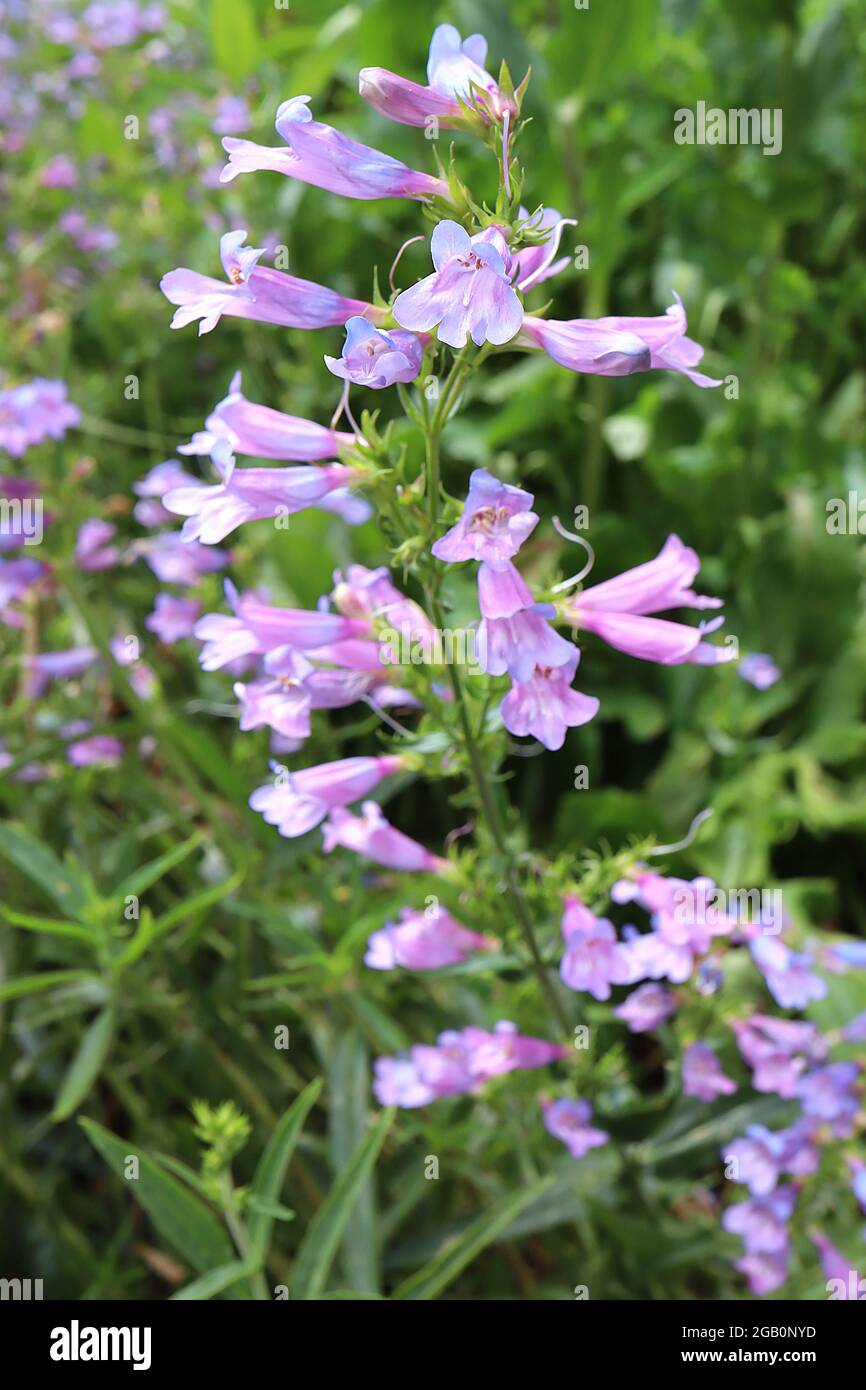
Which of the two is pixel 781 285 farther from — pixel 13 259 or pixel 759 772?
pixel 13 259

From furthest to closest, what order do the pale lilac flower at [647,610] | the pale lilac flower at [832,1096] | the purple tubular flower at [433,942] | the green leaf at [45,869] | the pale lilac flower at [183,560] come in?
the pale lilac flower at [183,560] < the green leaf at [45,869] < the pale lilac flower at [832,1096] < the purple tubular flower at [433,942] < the pale lilac flower at [647,610]

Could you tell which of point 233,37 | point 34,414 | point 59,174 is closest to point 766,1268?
point 34,414

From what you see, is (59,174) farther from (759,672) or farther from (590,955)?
(590,955)

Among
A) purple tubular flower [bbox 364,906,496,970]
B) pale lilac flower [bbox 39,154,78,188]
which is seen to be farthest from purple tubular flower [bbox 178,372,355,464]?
pale lilac flower [bbox 39,154,78,188]

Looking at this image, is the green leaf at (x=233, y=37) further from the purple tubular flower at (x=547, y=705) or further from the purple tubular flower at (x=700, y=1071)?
the purple tubular flower at (x=700, y=1071)

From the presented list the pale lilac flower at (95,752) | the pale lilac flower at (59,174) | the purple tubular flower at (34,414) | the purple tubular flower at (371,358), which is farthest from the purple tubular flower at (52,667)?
the pale lilac flower at (59,174)

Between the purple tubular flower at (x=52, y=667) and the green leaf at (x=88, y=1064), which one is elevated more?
the purple tubular flower at (x=52, y=667)

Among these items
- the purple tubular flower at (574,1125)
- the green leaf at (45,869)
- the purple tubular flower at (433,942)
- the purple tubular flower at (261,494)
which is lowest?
the purple tubular flower at (574,1125)
